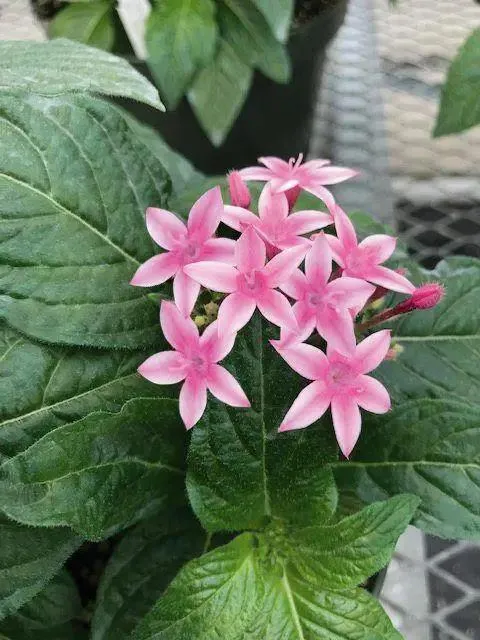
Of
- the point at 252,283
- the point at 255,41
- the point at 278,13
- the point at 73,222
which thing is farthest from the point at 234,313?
the point at 255,41

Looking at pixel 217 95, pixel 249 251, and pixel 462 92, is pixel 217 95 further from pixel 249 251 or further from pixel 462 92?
pixel 249 251

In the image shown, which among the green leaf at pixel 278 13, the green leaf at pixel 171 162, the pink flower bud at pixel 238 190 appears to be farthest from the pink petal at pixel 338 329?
the green leaf at pixel 278 13

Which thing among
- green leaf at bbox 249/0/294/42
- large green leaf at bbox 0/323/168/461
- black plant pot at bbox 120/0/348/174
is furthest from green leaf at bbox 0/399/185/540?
black plant pot at bbox 120/0/348/174

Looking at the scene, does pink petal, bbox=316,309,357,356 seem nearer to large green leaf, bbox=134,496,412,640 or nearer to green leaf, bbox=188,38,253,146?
large green leaf, bbox=134,496,412,640

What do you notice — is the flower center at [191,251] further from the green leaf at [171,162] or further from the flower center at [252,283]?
the green leaf at [171,162]

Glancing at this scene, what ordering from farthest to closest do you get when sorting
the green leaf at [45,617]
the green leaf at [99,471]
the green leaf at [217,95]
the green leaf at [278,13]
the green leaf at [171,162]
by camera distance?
the green leaf at [217,95]
the green leaf at [278,13]
the green leaf at [171,162]
the green leaf at [45,617]
the green leaf at [99,471]

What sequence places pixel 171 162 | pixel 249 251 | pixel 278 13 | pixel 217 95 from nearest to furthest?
pixel 249 251, pixel 171 162, pixel 278 13, pixel 217 95
